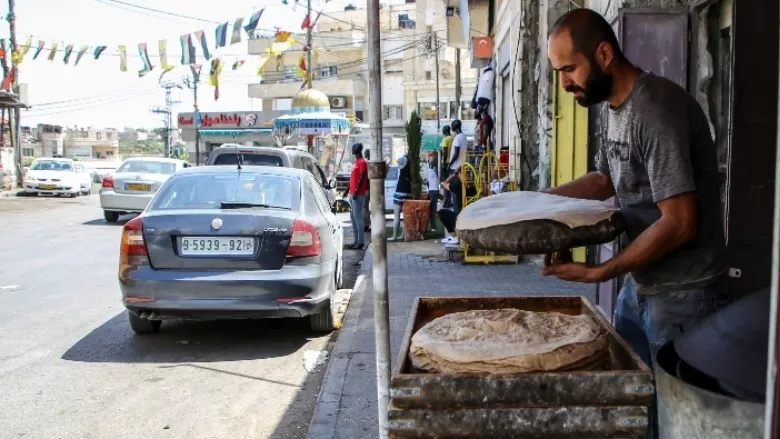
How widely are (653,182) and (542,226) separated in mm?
418

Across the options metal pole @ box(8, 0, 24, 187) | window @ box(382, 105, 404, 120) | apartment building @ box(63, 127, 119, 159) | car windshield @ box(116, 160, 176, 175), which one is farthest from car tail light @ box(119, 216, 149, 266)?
apartment building @ box(63, 127, 119, 159)

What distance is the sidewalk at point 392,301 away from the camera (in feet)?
14.2

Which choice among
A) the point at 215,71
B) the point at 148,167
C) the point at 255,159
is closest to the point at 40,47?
the point at 215,71

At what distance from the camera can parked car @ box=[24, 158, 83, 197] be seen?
27.8 meters

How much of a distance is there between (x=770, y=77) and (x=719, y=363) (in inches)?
119

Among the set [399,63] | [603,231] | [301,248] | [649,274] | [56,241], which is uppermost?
[399,63]

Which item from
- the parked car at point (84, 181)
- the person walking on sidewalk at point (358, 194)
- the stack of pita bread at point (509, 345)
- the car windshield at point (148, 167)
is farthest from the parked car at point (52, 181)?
the stack of pita bread at point (509, 345)

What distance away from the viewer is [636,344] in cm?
274

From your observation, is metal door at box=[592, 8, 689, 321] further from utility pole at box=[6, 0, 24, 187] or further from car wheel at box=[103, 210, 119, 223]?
utility pole at box=[6, 0, 24, 187]

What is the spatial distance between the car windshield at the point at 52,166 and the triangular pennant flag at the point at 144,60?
19.9 ft

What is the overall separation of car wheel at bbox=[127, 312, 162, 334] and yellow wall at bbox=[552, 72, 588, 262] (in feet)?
14.6

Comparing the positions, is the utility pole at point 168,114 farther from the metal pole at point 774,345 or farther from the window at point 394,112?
the metal pole at point 774,345

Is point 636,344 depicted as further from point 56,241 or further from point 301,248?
point 56,241

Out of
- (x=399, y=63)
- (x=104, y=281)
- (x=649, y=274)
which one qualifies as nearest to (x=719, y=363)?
Answer: (x=649, y=274)
